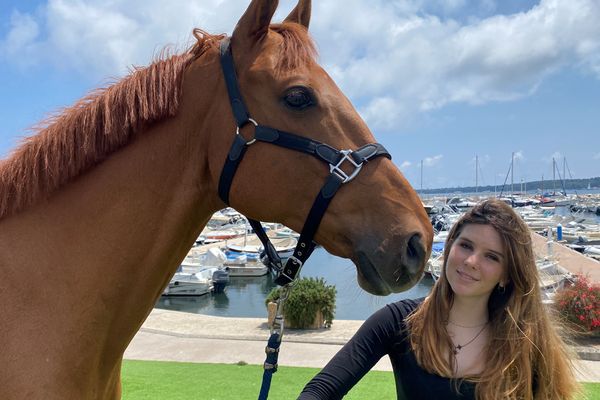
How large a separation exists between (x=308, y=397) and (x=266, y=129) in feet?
3.96

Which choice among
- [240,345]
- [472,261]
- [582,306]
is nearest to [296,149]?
[472,261]

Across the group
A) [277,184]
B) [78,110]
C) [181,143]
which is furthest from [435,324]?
[78,110]

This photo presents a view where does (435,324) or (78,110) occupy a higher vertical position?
(78,110)

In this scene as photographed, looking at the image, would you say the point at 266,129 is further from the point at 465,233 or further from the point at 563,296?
the point at 563,296

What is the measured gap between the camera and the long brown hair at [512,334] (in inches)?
84.7

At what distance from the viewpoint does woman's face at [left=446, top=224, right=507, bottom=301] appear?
2.26m

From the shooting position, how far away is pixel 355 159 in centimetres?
184

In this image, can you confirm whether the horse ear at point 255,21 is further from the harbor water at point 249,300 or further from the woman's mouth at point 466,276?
the harbor water at point 249,300

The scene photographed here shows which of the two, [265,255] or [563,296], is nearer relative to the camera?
[265,255]

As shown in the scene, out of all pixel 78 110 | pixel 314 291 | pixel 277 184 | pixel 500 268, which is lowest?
pixel 314 291

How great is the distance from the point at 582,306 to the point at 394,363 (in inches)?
328

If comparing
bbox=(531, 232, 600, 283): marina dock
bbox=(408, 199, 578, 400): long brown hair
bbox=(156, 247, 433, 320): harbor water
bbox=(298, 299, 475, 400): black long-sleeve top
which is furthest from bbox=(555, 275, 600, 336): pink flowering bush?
bbox=(531, 232, 600, 283): marina dock

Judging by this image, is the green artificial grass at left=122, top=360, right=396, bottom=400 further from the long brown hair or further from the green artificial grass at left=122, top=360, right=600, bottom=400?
the long brown hair

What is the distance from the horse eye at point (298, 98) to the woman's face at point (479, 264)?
1104 millimetres
